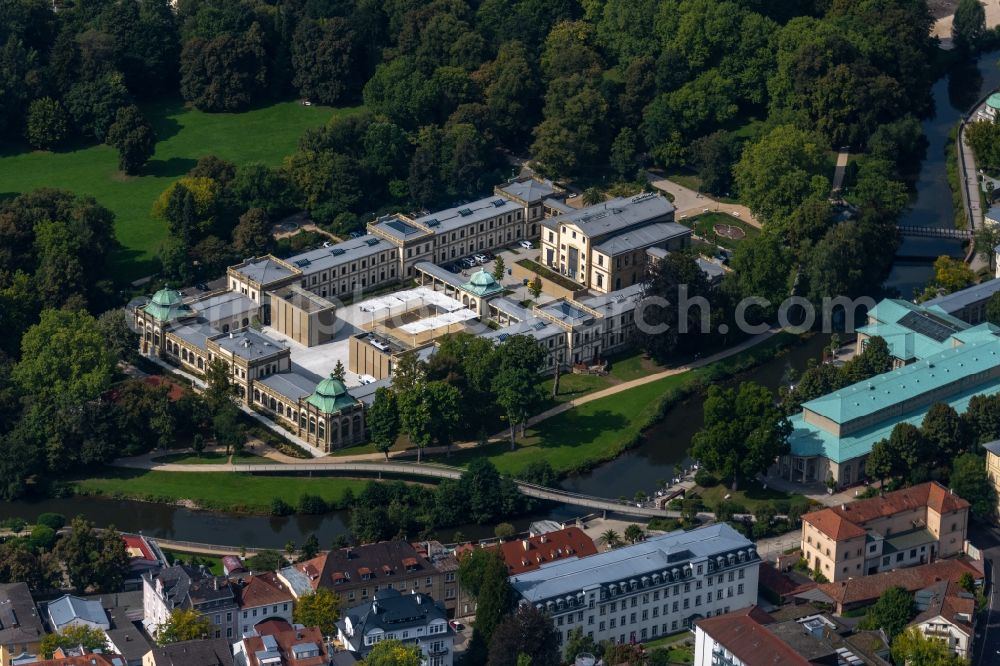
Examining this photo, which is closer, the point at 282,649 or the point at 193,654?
the point at 193,654

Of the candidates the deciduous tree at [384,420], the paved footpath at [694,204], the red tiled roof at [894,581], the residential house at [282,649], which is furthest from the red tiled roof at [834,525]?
the paved footpath at [694,204]

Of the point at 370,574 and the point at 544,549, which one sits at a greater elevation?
the point at 370,574

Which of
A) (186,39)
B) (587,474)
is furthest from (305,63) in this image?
(587,474)

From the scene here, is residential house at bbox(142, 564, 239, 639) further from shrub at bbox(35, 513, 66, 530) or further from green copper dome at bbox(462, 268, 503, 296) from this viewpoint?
green copper dome at bbox(462, 268, 503, 296)

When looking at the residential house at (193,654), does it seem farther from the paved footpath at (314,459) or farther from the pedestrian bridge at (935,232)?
the pedestrian bridge at (935,232)

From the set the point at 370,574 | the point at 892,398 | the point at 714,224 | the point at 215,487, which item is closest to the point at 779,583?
the point at 892,398

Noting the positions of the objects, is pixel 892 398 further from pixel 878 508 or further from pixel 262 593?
pixel 262 593
